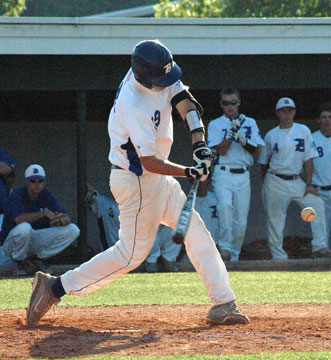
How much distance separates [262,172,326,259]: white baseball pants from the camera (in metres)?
9.28

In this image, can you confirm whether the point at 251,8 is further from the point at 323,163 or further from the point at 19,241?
the point at 19,241

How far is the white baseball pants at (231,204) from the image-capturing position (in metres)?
9.02

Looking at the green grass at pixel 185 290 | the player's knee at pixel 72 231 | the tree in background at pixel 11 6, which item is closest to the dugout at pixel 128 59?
the player's knee at pixel 72 231

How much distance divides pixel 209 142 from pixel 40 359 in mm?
5422

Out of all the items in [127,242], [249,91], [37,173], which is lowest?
[127,242]

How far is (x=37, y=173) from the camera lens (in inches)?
344

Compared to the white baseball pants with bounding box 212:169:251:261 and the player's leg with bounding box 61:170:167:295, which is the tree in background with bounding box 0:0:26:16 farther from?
the player's leg with bounding box 61:170:167:295

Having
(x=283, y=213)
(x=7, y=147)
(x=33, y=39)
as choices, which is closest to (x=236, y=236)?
(x=283, y=213)

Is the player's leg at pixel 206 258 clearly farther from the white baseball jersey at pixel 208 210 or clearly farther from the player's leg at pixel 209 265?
the white baseball jersey at pixel 208 210

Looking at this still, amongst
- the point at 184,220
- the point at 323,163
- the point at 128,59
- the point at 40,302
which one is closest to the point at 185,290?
the point at 40,302

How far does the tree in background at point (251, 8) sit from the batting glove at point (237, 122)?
55.4 ft

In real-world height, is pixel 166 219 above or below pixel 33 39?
below

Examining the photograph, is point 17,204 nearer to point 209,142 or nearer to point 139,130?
point 209,142

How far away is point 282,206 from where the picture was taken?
367 inches
